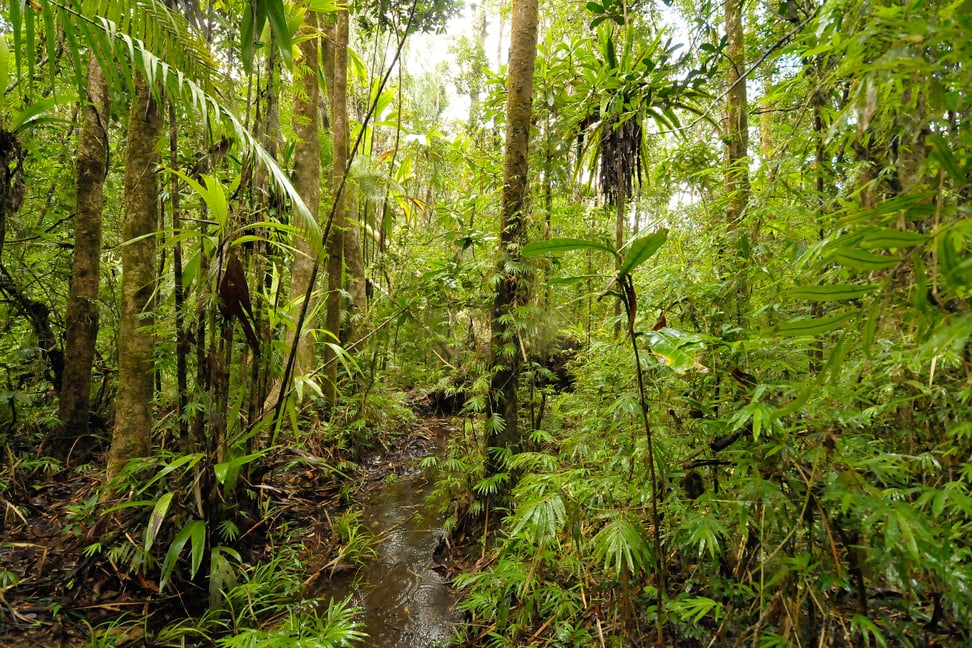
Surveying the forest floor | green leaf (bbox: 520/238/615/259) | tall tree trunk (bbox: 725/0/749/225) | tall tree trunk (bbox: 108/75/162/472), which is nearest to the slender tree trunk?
the forest floor

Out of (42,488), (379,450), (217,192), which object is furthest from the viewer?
(379,450)

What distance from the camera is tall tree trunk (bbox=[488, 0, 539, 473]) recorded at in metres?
3.27

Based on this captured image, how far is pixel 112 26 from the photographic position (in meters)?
2.11

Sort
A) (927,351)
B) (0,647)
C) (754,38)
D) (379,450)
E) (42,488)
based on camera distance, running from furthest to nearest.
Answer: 1. (379,450)
2. (754,38)
3. (42,488)
4. (0,647)
5. (927,351)

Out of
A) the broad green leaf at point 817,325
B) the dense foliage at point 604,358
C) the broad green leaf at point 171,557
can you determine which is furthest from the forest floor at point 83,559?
the broad green leaf at point 817,325

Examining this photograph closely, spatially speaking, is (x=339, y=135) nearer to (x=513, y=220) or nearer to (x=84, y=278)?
(x=84, y=278)

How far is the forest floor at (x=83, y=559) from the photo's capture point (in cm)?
229

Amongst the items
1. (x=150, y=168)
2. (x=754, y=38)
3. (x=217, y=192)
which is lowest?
(x=217, y=192)

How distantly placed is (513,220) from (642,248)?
201 cm

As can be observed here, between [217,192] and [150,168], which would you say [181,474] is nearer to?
[217,192]

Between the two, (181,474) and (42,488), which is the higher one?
(181,474)

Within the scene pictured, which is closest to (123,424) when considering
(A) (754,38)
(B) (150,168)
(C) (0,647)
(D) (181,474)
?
(D) (181,474)

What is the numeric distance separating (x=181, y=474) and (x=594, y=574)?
97.4 inches

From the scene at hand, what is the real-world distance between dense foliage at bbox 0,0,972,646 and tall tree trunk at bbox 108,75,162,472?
7cm
